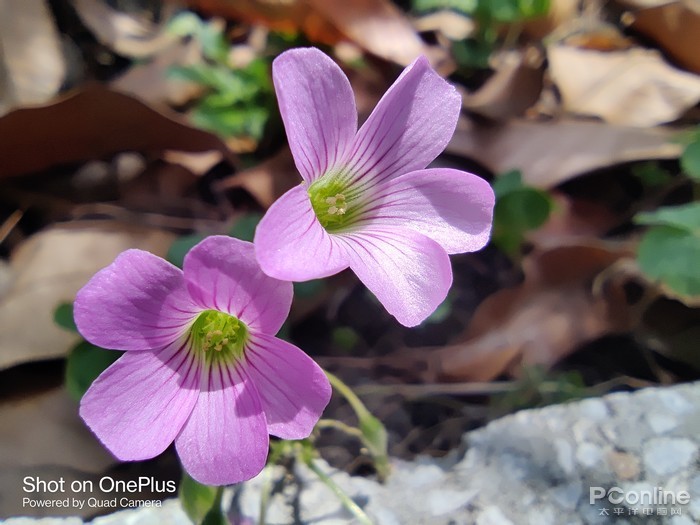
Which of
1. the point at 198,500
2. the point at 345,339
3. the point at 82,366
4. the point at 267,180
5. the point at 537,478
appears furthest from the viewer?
the point at 267,180

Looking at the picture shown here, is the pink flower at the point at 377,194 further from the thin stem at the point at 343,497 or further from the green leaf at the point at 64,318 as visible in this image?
the green leaf at the point at 64,318

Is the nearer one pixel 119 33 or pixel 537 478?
pixel 537 478

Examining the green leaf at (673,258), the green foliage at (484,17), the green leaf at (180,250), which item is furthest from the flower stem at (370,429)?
the green foliage at (484,17)

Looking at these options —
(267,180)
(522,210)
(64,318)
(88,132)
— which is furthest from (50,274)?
(522,210)

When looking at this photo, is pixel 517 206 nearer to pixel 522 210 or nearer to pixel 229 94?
pixel 522 210

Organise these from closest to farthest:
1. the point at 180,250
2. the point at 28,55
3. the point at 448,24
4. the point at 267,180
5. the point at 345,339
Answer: the point at 180,250 < the point at 345,339 < the point at 267,180 < the point at 28,55 < the point at 448,24

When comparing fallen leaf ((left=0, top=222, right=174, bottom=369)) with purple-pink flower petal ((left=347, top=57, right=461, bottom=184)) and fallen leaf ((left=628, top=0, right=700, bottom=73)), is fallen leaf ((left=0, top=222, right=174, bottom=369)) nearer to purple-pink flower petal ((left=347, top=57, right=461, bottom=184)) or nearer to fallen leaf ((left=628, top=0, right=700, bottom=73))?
purple-pink flower petal ((left=347, top=57, right=461, bottom=184))
